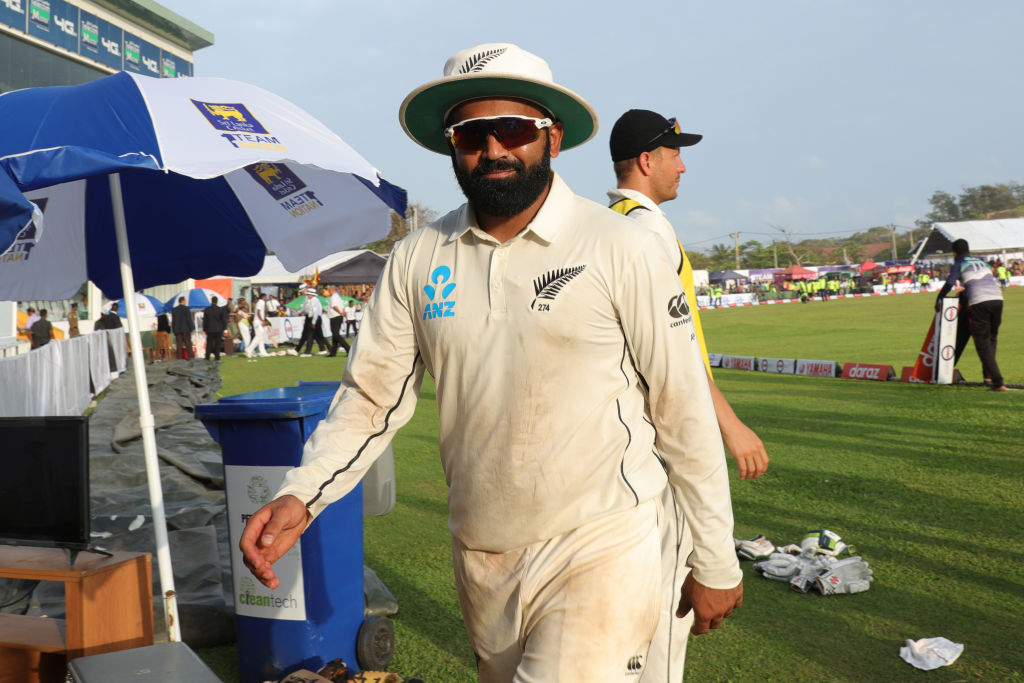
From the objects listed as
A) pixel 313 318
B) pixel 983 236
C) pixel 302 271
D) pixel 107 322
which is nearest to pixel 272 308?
pixel 302 271

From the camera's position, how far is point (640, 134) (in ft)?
12.1

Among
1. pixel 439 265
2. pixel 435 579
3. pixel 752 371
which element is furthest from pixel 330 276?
pixel 439 265

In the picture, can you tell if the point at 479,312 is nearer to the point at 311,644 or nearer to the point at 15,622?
the point at 311,644

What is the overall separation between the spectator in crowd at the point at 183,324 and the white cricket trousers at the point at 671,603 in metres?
25.0

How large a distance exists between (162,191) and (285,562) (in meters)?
2.79

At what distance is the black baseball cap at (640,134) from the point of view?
368 centimetres

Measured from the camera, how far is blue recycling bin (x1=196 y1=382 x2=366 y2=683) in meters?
4.13

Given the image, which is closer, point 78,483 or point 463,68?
point 463,68

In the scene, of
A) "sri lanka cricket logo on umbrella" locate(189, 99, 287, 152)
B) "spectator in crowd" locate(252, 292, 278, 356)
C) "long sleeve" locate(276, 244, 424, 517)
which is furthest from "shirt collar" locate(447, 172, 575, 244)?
"spectator in crowd" locate(252, 292, 278, 356)

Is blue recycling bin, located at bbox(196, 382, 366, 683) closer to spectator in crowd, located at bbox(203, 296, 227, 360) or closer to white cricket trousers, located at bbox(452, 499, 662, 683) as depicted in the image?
white cricket trousers, located at bbox(452, 499, 662, 683)

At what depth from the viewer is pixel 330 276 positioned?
3462 cm

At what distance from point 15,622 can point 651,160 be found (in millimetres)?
3647

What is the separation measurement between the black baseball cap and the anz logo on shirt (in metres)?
1.51

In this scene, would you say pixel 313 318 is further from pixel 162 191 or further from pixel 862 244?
pixel 862 244
